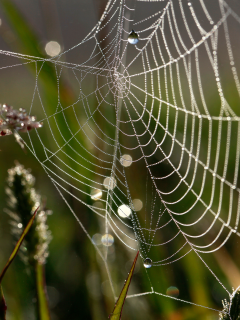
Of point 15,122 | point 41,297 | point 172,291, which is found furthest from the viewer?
point 172,291

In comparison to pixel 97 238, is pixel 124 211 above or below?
above

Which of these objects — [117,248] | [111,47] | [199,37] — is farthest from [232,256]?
[111,47]

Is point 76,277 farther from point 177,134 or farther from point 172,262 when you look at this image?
point 177,134

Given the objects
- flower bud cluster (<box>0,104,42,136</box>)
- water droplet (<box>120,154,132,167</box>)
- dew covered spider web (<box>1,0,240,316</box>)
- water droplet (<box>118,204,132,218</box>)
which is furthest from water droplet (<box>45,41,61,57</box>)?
flower bud cluster (<box>0,104,42,136</box>)

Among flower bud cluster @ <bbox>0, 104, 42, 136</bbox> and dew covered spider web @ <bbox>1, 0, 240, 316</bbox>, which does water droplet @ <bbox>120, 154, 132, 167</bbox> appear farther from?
flower bud cluster @ <bbox>0, 104, 42, 136</bbox>

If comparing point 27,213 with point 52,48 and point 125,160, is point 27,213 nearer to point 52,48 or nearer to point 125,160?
point 125,160

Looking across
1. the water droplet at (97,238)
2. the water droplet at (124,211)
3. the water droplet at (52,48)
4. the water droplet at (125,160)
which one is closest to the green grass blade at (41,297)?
the water droplet at (97,238)

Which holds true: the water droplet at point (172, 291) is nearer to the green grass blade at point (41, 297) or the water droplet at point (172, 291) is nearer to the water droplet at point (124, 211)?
the water droplet at point (124, 211)

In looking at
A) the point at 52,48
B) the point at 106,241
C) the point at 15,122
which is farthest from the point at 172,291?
the point at 52,48
